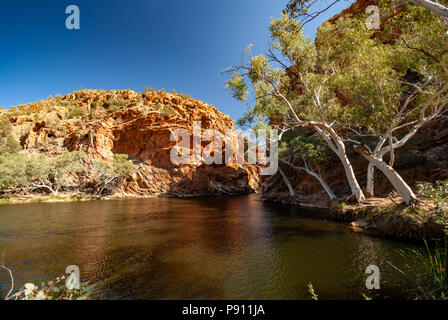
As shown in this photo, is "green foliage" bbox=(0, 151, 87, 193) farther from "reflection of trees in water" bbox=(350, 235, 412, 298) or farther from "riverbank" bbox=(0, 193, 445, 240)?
"reflection of trees in water" bbox=(350, 235, 412, 298)

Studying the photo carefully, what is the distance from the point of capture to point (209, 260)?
8.22m

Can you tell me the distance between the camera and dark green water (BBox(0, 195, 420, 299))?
5.91 metres

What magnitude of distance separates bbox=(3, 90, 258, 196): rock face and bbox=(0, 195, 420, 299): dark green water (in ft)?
131

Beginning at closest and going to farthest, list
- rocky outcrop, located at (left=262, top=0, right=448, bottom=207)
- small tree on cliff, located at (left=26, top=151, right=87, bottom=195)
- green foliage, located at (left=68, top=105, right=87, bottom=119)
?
rocky outcrop, located at (left=262, top=0, right=448, bottom=207) < small tree on cliff, located at (left=26, top=151, right=87, bottom=195) < green foliage, located at (left=68, top=105, right=87, bottom=119)

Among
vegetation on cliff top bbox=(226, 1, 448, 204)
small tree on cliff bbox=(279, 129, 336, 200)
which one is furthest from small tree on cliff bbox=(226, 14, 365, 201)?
small tree on cliff bbox=(279, 129, 336, 200)

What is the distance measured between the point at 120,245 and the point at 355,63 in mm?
17523

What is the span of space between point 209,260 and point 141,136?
5298 centimetres

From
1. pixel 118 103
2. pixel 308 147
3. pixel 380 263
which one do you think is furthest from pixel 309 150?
pixel 118 103

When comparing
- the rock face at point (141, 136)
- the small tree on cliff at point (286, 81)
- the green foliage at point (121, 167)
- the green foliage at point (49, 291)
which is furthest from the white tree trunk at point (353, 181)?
the green foliage at point (121, 167)

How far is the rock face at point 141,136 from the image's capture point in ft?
166

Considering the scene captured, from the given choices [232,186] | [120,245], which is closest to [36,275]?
[120,245]

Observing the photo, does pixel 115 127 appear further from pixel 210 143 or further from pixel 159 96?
pixel 210 143

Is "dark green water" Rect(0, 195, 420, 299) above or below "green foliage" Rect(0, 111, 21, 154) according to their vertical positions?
below

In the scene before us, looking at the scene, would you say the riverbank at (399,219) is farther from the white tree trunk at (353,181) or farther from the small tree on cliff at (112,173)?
the small tree on cliff at (112,173)
